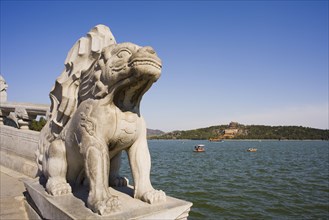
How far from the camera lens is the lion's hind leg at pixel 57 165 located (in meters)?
2.81

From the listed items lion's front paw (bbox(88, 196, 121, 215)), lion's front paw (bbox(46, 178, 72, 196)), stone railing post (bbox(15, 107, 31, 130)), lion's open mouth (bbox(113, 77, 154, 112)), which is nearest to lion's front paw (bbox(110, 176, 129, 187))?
Answer: lion's front paw (bbox(46, 178, 72, 196))

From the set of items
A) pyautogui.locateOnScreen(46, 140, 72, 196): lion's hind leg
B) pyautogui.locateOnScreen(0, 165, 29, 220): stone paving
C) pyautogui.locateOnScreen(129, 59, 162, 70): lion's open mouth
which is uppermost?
pyautogui.locateOnScreen(129, 59, 162, 70): lion's open mouth

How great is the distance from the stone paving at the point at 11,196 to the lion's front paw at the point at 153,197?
1.77 metres

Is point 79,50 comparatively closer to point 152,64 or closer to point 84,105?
point 84,105

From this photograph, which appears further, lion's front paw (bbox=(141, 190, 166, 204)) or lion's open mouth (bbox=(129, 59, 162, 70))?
lion's front paw (bbox=(141, 190, 166, 204))

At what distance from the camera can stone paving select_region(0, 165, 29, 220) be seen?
3.25 metres

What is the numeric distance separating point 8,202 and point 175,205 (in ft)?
8.49

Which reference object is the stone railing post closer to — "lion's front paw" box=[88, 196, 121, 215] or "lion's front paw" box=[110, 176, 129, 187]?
"lion's front paw" box=[110, 176, 129, 187]

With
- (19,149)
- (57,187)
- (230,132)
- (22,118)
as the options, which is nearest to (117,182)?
(57,187)

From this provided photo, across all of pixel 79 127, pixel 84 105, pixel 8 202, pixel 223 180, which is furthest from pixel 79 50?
pixel 223 180

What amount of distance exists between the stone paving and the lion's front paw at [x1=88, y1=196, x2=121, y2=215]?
5.22ft

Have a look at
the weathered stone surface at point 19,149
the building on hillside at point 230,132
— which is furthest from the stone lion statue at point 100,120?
the building on hillside at point 230,132

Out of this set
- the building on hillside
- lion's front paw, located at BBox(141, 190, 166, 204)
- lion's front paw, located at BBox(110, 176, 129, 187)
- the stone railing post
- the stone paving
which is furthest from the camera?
the building on hillside

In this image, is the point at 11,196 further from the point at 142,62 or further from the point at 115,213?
the point at 142,62
